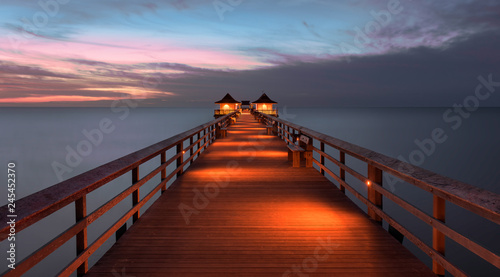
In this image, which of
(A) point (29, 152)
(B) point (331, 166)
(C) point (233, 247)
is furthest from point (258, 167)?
(A) point (29, 152)

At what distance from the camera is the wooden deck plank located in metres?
2.72

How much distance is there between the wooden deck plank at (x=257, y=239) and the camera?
2.72 metres

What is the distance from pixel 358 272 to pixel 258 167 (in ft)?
16.5

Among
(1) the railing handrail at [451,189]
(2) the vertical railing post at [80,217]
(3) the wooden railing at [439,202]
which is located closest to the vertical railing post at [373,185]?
(3) the wooden railing at [439,202]

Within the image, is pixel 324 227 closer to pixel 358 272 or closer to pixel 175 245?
pixel 358 272

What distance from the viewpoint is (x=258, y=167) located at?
24.9ft

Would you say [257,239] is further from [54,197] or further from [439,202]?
[54,197]

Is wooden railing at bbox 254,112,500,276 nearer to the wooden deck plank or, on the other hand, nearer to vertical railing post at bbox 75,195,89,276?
the wooden deck plank

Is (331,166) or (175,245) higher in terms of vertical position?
(175,245)

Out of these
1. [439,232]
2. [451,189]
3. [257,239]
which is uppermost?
[451,189]

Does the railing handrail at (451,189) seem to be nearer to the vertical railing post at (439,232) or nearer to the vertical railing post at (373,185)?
the vertical railing post at (439,232)

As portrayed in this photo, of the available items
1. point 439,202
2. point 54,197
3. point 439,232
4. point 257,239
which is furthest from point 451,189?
point 54,197

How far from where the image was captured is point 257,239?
3.32 meters

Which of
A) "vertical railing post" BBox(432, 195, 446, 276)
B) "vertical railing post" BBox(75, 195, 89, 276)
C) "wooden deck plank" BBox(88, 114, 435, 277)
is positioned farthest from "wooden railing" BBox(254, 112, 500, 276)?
"vertical railing post" BBox(75, 195, 89, 276)
